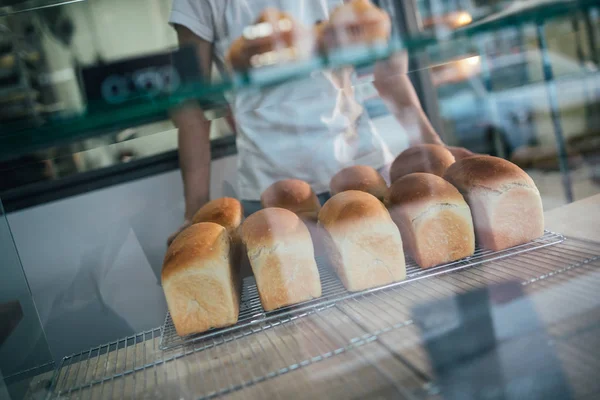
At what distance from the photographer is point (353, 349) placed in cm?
80

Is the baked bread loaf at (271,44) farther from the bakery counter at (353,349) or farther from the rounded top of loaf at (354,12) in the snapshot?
the bakery counter at (353,349)

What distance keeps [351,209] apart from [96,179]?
2.31 feet

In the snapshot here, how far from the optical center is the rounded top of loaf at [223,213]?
1152mm

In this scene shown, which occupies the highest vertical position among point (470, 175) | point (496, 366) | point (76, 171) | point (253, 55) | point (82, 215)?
point (253, 55)

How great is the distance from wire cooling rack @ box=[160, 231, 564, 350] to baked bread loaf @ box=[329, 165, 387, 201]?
20 cm

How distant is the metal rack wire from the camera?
0.71 m

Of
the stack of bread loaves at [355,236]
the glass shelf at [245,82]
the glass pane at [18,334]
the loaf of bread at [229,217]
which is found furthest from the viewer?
the loaf of bread at [229,217]

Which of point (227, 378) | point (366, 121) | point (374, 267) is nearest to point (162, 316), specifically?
point (227, 378)

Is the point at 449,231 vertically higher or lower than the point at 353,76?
lower

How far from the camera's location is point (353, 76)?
87cm

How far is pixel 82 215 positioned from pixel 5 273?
27 centimetres

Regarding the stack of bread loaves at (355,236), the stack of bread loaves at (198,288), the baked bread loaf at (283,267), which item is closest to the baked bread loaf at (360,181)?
the stack of bread loaves at (355,236)

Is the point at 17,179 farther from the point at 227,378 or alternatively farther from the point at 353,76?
the point at 353,76

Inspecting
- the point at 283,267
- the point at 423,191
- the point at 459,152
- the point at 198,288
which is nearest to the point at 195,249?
the point at 198,288
